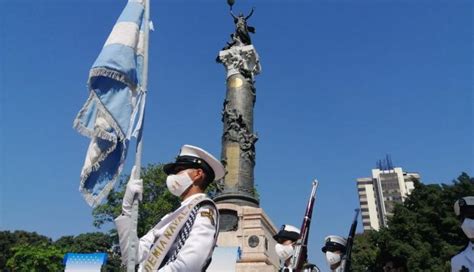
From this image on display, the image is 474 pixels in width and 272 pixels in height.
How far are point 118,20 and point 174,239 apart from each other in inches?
123

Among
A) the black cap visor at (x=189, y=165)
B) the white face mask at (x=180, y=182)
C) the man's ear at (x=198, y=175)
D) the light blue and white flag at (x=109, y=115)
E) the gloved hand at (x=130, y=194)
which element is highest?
the light blue and white flag at (x=109, y=115)

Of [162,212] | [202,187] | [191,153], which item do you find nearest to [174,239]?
[202,187]

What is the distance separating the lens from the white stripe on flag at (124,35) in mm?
5008

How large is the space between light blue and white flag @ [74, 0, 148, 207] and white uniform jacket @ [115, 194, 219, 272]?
3.69 feet

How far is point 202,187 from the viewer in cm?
380

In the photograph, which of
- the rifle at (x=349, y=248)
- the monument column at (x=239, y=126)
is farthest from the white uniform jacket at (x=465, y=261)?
the monument column at (x=239, y=126)

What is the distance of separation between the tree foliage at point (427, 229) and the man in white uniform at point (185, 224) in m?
17.8

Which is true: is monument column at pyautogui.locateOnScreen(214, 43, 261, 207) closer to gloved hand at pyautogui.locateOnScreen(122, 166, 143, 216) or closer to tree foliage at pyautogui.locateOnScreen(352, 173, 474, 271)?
tree foliage at pyautogui.locateOnScreen(352, 173, 474, 271)

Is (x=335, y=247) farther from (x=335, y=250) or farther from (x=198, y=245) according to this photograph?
(x=198, y=245)

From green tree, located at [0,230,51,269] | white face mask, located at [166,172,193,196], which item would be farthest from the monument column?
green tree, located at [0,230,51,269]

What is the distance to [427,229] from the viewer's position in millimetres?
22391

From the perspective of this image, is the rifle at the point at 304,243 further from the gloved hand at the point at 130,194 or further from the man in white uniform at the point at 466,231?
the gloved hand at the point at 130,194

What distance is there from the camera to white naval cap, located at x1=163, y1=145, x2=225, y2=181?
380 cm

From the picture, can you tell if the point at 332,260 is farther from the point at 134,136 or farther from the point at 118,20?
the point at 118,20
